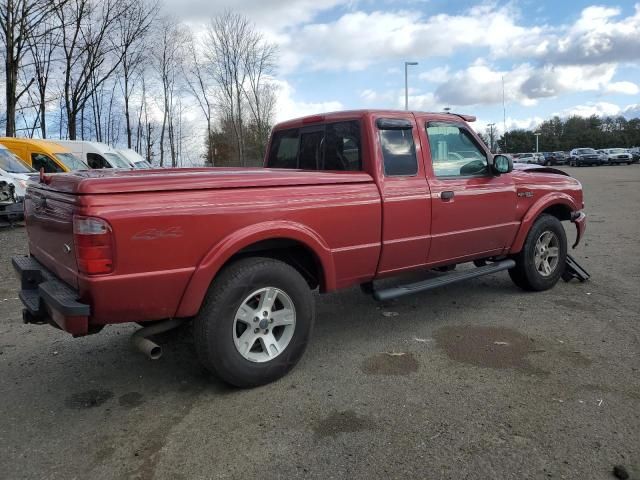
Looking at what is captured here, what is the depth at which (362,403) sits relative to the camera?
138 inches

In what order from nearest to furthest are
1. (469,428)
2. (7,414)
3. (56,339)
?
(469,428) → (7,414) → (56,339)

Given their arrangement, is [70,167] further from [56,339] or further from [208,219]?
[208,219]

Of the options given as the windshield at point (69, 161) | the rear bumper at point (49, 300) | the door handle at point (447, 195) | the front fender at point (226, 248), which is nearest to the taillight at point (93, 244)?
the rear bumper at point (49, 300)

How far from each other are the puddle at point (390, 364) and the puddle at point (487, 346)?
0.36 meters

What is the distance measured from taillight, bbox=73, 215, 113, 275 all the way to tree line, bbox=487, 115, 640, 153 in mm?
91010

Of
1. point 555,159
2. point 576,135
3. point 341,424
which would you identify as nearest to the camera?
point 341,424

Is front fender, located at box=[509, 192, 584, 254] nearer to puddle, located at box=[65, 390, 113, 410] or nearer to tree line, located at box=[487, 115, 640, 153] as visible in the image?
puddle, located at box=[65, 390, 113, 410]

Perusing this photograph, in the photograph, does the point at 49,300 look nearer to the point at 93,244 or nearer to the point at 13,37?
the point at 93,244

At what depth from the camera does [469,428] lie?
10.4 feet

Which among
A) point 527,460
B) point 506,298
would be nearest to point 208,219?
point 527,460

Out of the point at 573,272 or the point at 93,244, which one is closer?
the point at 93,244

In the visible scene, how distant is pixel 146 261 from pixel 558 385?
2875 mm

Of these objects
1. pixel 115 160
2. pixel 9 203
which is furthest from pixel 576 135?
pixel 9 203

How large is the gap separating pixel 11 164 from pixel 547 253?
14.0 metres
